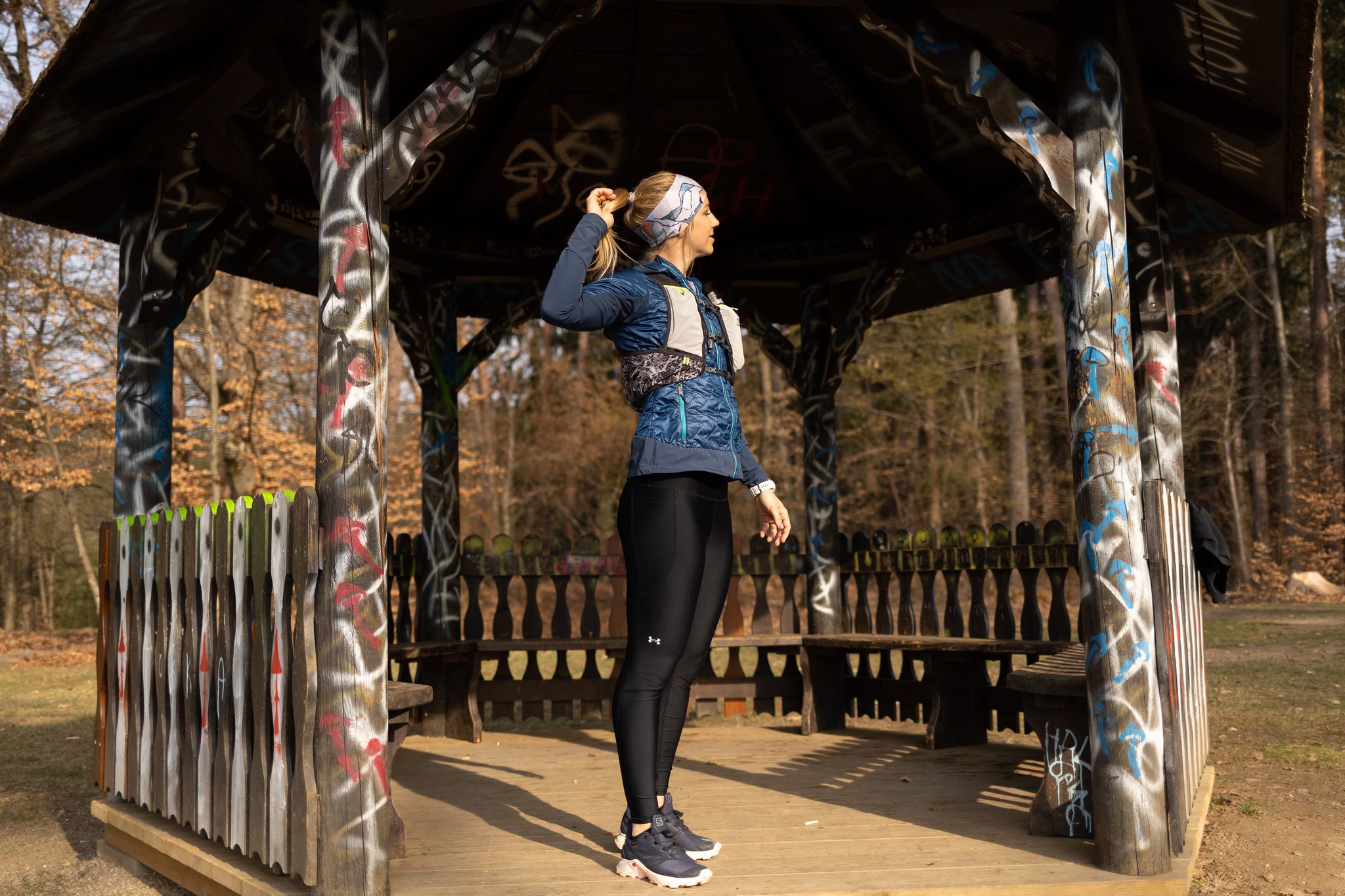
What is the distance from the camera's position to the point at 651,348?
402 centimetres

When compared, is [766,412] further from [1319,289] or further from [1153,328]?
[1153,328]

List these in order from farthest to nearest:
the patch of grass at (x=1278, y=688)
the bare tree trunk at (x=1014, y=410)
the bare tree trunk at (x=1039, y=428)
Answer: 1. the bare tree trunk at (x=1039, y=428)
2. the bare tree trunk at (x=1014, y=410)
3. the patch of grass at (x=1278, y=688)

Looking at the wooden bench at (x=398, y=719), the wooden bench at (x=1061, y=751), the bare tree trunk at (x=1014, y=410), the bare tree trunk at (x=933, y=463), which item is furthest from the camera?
the bare tree trunk at (x=933, y=463)

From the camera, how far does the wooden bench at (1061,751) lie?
447 cm

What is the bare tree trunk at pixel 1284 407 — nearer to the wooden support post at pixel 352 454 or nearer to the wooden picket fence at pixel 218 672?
the wooden picket fence at pixel 218 672

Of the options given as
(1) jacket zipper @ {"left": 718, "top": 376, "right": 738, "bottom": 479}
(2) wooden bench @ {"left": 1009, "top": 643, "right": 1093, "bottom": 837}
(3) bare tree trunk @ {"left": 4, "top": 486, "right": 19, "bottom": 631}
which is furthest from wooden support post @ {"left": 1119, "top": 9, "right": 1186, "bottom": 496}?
(3) bare tree trunk @ {"left": 4, "top": 486, "right": 19, "bottom": 631}

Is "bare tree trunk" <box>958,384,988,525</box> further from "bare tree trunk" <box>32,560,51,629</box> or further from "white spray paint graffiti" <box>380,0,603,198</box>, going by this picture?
"white spray paint graffiti" <box>380,0,603,198</box>

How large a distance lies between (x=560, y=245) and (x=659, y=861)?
5.49 m

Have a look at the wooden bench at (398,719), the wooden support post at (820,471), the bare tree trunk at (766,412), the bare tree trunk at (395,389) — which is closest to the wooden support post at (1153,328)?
the wooden support post at (820,471)

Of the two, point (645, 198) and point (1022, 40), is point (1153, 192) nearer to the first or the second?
point (1022, 40)

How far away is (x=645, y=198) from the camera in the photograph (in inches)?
163

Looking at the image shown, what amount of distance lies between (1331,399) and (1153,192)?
81.8 feet

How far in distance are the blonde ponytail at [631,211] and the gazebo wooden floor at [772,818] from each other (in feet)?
6.88

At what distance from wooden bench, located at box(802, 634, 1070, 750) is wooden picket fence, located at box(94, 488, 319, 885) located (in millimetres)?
4204
